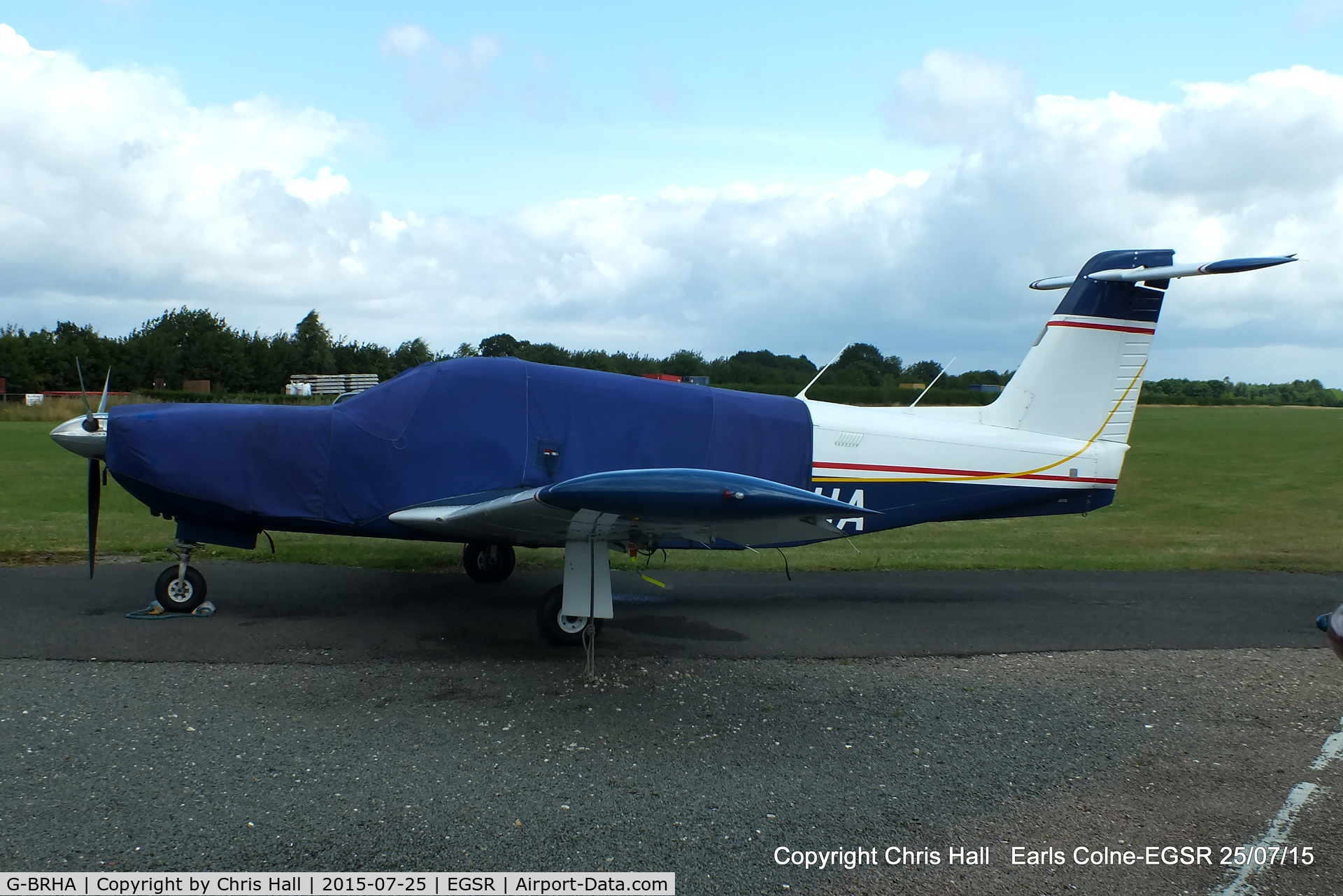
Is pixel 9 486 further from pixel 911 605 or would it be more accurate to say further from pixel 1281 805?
pixel 1281 805

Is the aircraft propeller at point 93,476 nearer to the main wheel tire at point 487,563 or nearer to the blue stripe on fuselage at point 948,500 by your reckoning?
the main wheel tire at point 487,563

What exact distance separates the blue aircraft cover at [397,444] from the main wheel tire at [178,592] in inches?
29.1

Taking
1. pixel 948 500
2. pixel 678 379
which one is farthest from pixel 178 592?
pixel 948 500

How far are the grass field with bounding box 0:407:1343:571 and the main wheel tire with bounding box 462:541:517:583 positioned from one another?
3.32 ft

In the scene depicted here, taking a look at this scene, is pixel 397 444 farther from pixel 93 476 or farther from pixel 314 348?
pixel 314 348

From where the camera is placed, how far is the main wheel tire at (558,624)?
701 centimetres

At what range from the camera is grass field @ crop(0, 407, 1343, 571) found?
10969mm

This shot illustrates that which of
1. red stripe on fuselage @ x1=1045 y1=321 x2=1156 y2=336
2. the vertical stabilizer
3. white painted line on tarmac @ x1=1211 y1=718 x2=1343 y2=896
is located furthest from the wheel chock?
red stripe on fuselage @ x1=1045 y1=321 x2=1156 y2=336

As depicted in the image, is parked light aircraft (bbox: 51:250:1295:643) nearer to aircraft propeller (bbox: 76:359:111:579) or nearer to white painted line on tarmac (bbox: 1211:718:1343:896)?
aircraft propeller (bbox: 76:359:111:579)

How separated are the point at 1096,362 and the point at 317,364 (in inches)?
570

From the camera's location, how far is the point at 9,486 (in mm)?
17453

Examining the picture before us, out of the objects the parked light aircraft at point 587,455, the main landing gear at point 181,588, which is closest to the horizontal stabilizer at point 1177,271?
the parked light aircraft at point 587,455

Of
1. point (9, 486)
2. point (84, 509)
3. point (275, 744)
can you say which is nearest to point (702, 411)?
point (275, 744)

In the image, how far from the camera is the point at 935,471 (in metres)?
8.55
